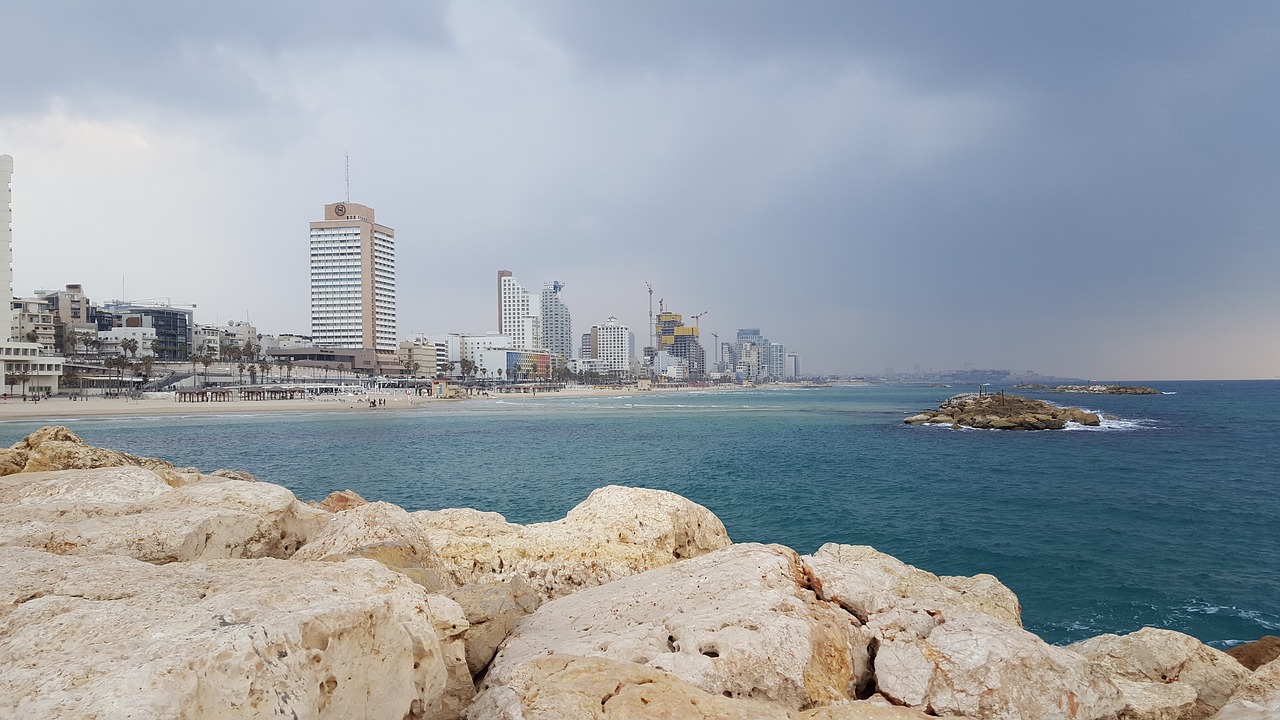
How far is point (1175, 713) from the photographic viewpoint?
231 inches

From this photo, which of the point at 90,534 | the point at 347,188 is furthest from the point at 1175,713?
the point at 347,188

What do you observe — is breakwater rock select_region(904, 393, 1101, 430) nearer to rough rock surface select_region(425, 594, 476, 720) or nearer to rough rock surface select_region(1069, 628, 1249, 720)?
rough rock surface select_region(1069, 628, 1249, 720)

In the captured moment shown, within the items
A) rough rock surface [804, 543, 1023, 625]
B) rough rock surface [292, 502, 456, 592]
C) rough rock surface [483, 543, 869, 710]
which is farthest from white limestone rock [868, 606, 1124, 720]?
rough rock surface [292, 502, 456, 592]

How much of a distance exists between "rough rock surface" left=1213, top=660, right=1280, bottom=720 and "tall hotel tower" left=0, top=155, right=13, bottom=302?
11151cm

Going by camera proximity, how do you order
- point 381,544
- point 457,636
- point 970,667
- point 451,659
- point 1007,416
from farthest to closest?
point 1007,416 → point 381,544 → point 970,667 → point 457,636 → point 451,659

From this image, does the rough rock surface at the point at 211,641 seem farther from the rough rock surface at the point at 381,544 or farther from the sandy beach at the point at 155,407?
the sandy beach at the point at 155,407

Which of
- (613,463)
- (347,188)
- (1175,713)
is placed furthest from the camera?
(347,188)

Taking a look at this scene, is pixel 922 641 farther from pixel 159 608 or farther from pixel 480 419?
pixel 480 419

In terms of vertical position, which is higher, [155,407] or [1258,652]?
[1258,652]

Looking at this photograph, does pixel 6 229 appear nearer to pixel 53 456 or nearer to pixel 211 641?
pixel 53 456

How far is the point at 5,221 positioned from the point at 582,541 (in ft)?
347

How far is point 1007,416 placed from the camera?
57.8m

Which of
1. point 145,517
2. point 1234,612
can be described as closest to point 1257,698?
point 1234,612

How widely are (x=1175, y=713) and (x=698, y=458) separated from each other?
103ft
